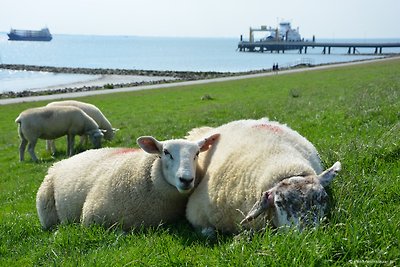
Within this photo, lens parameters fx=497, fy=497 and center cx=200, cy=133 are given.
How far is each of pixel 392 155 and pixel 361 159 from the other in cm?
48

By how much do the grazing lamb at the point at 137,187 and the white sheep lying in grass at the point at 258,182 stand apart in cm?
25

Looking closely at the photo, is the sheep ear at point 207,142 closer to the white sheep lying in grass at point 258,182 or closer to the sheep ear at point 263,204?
the white sheep lying in grass at point 258,182

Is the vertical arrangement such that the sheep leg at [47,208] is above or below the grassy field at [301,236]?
below

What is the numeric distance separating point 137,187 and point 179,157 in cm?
71

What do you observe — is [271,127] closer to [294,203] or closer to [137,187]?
[137,187]

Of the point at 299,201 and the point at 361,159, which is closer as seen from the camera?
the point at 299,201

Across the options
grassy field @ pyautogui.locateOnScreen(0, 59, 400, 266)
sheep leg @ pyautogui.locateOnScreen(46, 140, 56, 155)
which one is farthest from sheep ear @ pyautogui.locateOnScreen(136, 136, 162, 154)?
sheep leg @ pyautogui.locateOnScreen(46, 140, 56, 155)

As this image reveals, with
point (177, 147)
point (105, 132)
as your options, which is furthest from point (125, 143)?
point (177, 147)

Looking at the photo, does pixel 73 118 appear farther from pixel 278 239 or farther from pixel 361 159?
pixel 278 239

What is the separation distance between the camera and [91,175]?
6.23m

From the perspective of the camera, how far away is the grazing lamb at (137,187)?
5.43m

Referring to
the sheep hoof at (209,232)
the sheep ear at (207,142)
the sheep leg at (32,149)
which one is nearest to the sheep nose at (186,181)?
the sheep hoof at (209,232)

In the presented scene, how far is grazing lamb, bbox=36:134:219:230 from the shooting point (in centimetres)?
543

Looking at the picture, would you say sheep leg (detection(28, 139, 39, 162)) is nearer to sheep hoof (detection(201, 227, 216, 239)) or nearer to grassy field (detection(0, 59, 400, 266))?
grassy field (detection(0, 59, 400, 266))
